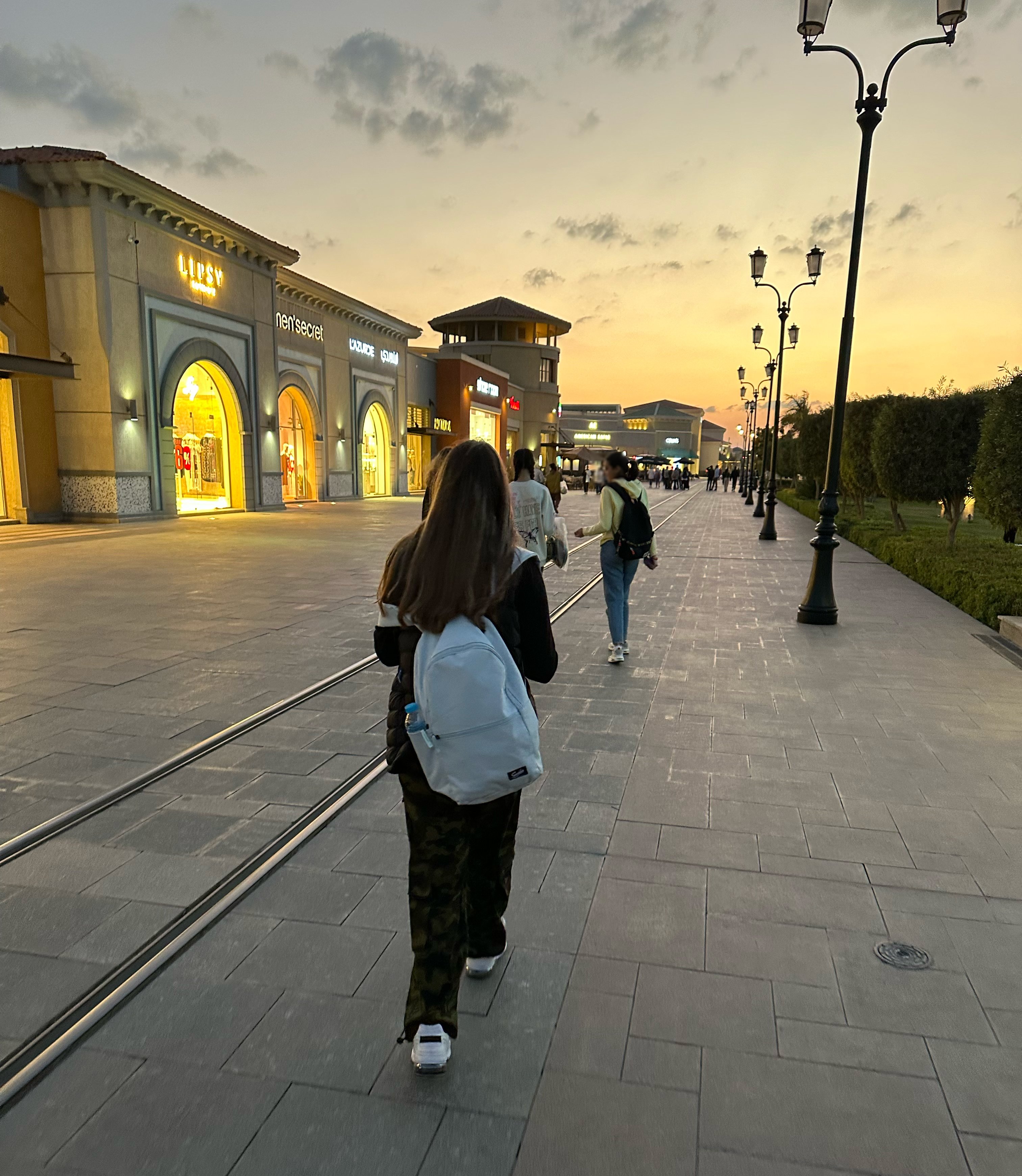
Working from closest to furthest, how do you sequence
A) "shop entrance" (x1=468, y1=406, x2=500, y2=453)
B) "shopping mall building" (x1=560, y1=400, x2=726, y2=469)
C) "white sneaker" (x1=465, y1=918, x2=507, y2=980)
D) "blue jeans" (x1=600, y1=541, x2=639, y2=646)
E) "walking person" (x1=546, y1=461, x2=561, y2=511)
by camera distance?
"white sneaker" (x1=465, y1=918, x2=507, y2=980)
"blue jeans" (x1=600, y1=541, x2=639, y2=646)
"walking person" (x1=546, y1=461, x2=561, y2=511)
"shop entrance" (x1=468, y1=406, x2=500, y2=453)
"shopping mall building" (x1=560, y1=400, x2=726, y2=469)

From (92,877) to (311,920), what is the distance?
1097mm

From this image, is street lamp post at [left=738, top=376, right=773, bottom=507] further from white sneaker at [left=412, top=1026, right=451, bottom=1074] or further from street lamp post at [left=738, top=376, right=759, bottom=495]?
white sneaker at [left=412, top=1026, right=451, bottom=1074]

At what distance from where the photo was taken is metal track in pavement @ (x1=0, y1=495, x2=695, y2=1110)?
2434mm

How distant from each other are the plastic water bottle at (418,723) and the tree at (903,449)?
18.4 meters

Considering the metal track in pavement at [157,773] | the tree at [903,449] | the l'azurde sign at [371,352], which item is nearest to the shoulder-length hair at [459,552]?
the metal track in pavement at [157,773]

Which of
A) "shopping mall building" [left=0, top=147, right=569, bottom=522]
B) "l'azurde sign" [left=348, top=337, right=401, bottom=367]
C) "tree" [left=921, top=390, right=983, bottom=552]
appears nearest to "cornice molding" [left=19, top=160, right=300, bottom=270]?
"shopping mall building" [left=0, top=147, right=569, bottom=522]

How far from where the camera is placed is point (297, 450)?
3378 centimetres

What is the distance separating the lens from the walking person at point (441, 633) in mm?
2225

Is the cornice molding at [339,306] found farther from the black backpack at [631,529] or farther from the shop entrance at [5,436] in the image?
the black backpack at [631,529]

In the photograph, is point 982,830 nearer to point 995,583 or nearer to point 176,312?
point 995,583

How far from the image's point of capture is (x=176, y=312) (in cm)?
2353

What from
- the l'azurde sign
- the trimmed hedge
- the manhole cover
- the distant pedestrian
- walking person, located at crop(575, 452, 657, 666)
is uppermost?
the l'azurde sign

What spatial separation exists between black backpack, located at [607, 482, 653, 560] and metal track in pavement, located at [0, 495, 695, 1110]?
11.9 feet

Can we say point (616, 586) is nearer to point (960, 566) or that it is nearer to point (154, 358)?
point (960, 566)
